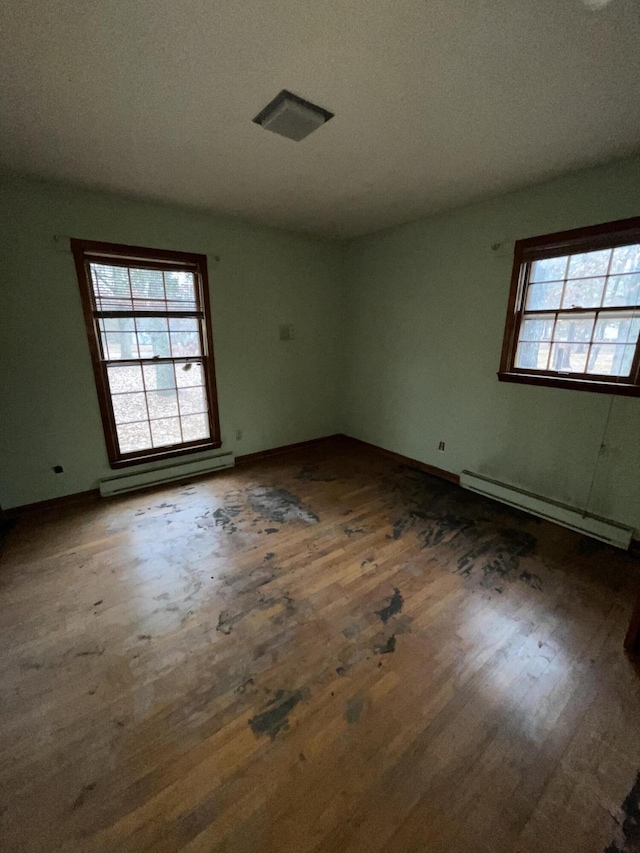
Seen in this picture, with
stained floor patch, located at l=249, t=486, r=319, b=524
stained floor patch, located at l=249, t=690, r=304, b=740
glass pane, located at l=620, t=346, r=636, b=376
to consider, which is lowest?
stained floor patch, located at l=249, t=690, r=304, b=740

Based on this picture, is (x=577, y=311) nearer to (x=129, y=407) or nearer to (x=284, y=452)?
(x=284, y=452)

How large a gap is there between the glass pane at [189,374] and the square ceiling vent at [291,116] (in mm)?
2252

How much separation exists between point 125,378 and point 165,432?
0.66 metres

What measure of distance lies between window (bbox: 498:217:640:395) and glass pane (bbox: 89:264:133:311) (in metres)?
3.46

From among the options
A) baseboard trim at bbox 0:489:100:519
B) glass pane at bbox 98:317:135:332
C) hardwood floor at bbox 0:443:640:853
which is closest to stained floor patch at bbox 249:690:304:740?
hardwood floor at bbox 0:443:640:853

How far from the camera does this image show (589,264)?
2500mm

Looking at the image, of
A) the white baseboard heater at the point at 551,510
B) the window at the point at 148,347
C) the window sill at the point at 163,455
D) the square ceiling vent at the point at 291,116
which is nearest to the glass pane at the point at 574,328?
the white baseboard heater at the point at 551,510

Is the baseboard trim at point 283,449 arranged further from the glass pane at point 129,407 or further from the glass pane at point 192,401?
the glass pane at point 129,407

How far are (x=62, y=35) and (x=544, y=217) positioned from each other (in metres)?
3.06

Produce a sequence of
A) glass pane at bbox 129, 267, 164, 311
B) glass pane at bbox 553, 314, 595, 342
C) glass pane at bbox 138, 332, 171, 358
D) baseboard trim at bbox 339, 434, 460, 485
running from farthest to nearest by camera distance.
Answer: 1. baseboard trim at bbox 339, 434, 460, 485
2. glass pane at bbox 138, 332, 171, 358
3. glass pane at bbox 129, 267, 164, 311
4. glass pane at bbox 553, 314, 595, 342

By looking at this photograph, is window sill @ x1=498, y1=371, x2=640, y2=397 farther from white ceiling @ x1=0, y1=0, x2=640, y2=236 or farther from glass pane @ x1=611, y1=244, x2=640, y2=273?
white ceiling @ x1=0, y1=0, x2=640, y2=236

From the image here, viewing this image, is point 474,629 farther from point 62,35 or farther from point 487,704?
point 62,35

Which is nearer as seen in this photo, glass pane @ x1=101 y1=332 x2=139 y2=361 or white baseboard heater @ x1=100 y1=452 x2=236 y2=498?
glass pane @ x1=101 y1=332 x2=139 y2=361

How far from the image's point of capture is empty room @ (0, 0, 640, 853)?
1.21 metres
